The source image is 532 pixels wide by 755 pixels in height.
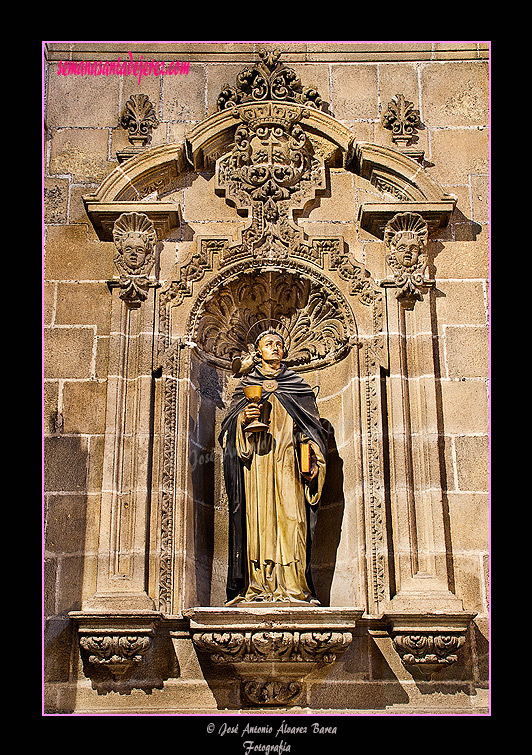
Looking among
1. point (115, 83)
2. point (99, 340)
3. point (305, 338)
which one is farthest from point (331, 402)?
point (115, 83)

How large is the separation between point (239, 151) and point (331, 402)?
6.48 feet

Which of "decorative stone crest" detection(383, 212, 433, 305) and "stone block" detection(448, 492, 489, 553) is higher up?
"decorative stone crest" detection(383, 212, 433, 305)

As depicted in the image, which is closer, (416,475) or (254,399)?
(416,475)

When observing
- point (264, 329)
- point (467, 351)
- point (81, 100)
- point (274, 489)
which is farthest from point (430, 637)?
point (81, 100)

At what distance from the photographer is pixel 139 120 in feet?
24.8

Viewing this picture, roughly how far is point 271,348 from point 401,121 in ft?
6.69

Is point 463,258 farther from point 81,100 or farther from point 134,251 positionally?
point 81,100

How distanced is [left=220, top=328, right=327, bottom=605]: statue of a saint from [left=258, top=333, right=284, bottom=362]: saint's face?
18 centimetres

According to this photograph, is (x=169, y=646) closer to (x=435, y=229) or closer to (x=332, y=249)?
(x=332, y=249)

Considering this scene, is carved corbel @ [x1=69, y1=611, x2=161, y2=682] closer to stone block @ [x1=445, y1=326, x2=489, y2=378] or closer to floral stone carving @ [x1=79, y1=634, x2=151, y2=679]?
floral stone carving @ [x1=79, y1=634, x2=151, y2=679]

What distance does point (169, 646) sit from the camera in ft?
20.4

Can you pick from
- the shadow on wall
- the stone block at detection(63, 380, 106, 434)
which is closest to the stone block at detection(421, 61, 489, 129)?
the stone block at detection(63, 380, 106, 434)

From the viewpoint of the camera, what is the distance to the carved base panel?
5.96 metres

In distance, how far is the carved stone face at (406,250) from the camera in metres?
7.10
